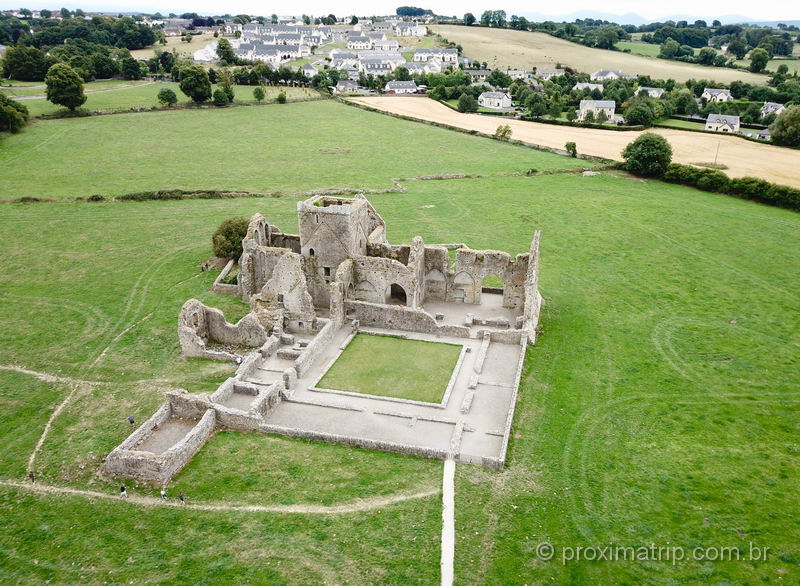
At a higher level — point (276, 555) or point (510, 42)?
point (510, 42)

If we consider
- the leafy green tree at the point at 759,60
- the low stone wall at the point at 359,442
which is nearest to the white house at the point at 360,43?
the leafy green tree at the point at 759,60

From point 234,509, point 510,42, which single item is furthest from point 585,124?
point 510,42

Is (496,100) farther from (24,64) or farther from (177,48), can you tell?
(177,48)

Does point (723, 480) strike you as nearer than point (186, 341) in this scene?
Yes

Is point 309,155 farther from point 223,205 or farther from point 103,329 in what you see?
point 103,329

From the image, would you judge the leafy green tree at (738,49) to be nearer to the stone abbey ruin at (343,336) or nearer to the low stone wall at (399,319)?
the stone abbey ruin at (343,336)

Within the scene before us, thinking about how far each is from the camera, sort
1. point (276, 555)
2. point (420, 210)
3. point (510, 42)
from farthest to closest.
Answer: point (510, 42), point (420, 210), point (276, 555)

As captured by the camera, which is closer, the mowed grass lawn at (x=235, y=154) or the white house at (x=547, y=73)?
the mowed grass lawn at (x=235, y=154)
